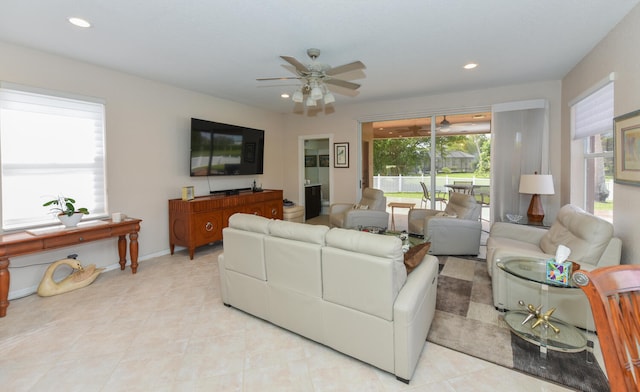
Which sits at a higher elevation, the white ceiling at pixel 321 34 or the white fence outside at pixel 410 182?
the white ceiling at pixel 321 34

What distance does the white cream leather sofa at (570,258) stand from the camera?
2289 millimetres

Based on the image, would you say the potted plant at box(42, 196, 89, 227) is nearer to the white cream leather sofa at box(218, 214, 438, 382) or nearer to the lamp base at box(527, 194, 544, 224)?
the white cream leather sofa at box(218, 214, 438, 382)

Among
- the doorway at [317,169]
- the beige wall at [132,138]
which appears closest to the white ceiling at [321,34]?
the beige wall at [132,138]

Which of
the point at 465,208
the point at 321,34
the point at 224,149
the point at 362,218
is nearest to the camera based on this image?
the point at 321,34

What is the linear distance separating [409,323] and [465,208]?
3095mm

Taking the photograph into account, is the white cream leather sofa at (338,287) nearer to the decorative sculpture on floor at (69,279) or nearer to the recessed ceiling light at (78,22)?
the decorative sculpture on floor at (69,279)

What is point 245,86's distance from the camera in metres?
4.57

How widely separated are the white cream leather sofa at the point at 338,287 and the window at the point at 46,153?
2371 millimetres

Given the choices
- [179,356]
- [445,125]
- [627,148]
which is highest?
[445,125]

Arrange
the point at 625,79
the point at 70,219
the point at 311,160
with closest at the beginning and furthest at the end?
the point at 625,79
the point at 70,219
the point at 311,160

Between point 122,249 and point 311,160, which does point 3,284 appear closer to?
point 122,249

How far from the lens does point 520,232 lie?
11.2 feet

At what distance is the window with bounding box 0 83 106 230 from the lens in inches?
119

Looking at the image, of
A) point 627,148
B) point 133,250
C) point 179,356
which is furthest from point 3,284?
point 627,148
